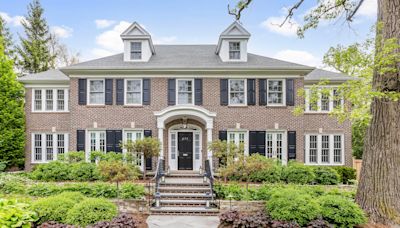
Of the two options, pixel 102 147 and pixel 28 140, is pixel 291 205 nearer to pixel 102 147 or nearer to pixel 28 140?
pixel 102 147

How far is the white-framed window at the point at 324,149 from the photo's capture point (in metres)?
14.6

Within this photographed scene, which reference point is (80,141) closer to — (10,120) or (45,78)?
(45,78)

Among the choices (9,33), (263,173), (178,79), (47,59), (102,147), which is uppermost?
→ (9,33)

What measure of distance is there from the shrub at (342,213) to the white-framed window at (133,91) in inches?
403

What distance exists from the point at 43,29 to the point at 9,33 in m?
3.41

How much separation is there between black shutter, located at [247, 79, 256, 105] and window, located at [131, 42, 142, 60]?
20.6ft

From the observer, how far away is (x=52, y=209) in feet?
20.7

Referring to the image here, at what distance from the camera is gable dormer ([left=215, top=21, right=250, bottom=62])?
14562 mm

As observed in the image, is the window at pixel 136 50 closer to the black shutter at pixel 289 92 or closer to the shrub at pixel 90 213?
the black shutter at pixel 289 92

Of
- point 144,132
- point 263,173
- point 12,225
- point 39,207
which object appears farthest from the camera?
point 144,132

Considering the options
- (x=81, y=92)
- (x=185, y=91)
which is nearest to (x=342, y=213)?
(x=185, y=91)

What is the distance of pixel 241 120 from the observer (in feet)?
45.4

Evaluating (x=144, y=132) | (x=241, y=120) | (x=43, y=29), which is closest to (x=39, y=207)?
(x=144, y=132)

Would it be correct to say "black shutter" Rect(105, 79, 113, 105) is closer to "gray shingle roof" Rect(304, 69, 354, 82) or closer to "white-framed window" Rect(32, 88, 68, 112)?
"white-framed window" Rect(32, 88, 68, 112)
